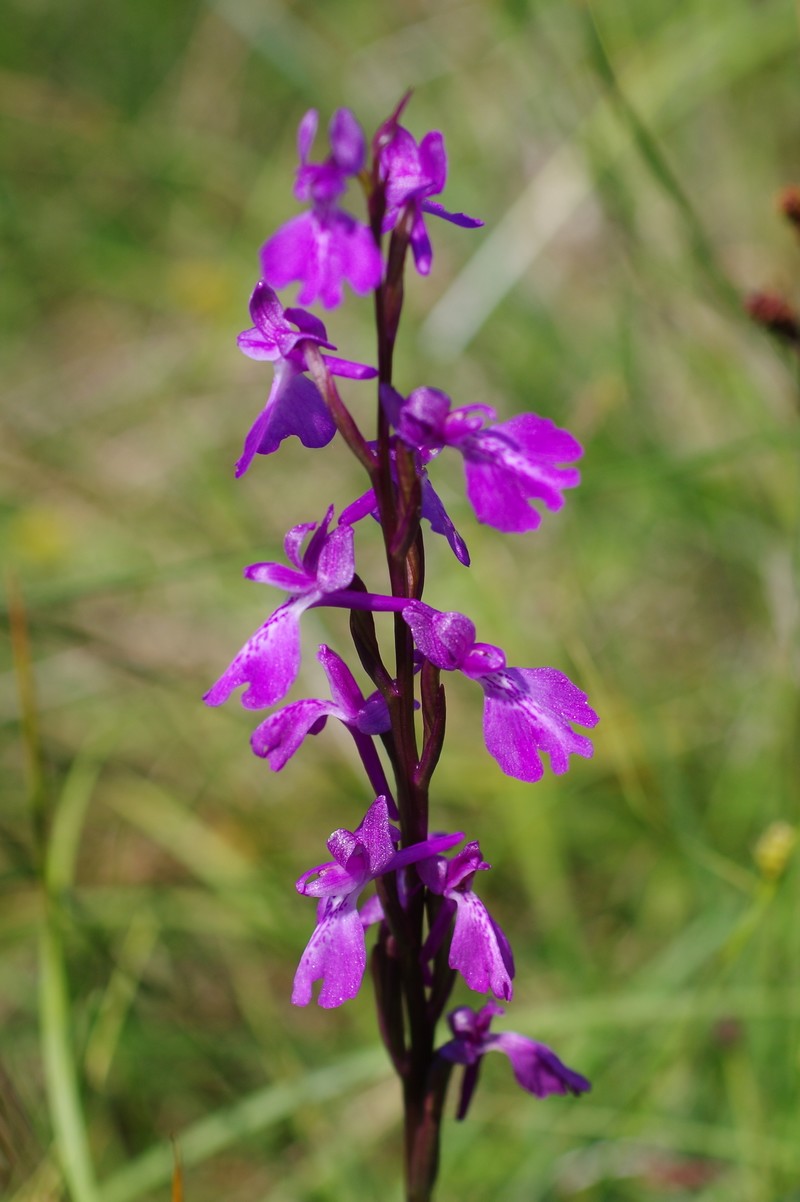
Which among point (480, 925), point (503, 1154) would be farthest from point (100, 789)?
point (480, 925)

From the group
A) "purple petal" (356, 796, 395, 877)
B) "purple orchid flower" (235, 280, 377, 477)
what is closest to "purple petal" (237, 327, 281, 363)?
"purple orchid flower" (235, 280, 377, 477)

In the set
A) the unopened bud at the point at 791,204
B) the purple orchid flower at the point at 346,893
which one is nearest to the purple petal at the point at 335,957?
the purple orchid flower at the point at 346,893

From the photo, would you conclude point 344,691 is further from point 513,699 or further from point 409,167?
point 409,167

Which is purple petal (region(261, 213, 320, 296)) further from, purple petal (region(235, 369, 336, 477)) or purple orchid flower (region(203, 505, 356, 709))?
purple orchid flower (region(203, 505, 356, 709))

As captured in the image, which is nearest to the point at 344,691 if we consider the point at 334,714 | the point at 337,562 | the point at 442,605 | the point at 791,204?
the point at 334,714

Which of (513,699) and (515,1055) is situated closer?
(513,699)

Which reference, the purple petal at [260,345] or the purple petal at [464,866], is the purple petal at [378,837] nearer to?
the purple petal at [464,866]
